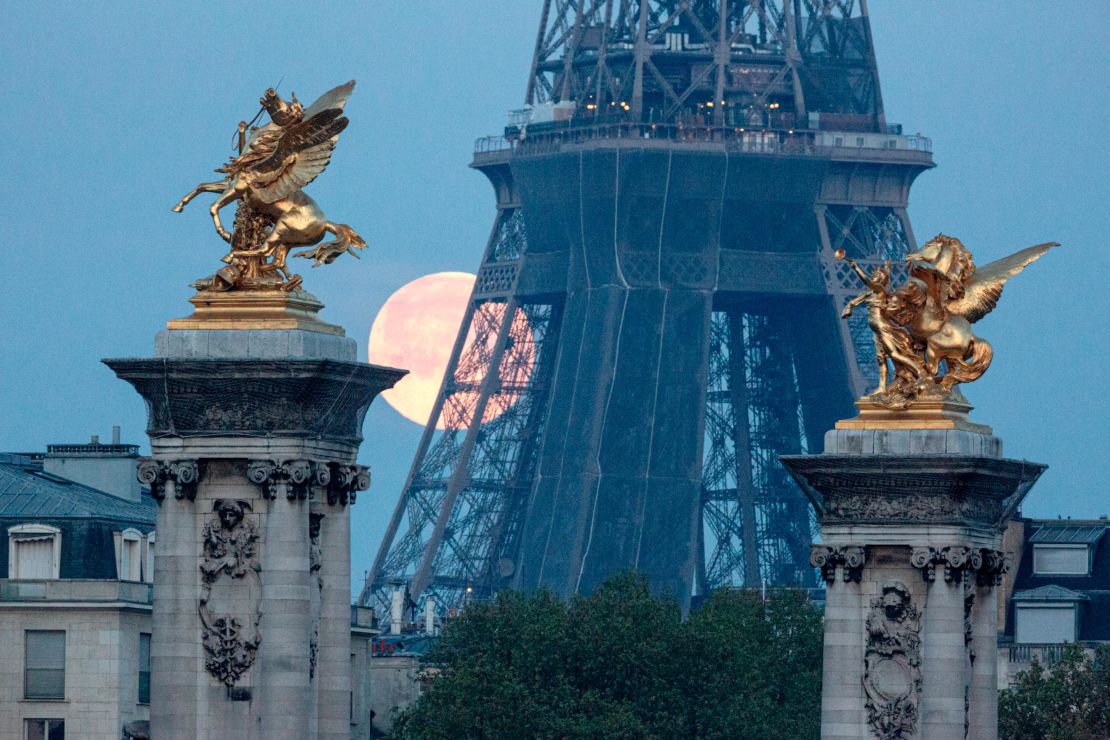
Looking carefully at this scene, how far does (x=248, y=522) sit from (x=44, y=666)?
114ft

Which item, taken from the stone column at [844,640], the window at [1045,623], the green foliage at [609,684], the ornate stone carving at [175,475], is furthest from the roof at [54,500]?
the ornate stone carving at [175,475]

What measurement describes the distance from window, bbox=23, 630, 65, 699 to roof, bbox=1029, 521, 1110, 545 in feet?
135

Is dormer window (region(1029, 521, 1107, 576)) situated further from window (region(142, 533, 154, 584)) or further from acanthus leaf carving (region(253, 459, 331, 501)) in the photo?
acanthus leaf carving (region(253, 459, 331, 501))

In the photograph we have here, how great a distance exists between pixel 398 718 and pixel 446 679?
3507mm

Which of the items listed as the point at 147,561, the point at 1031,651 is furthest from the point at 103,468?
the point at 1031,651

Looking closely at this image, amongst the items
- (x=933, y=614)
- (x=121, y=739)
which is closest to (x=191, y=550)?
(x=933, y=614)

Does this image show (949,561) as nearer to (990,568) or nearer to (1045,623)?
(990,568)

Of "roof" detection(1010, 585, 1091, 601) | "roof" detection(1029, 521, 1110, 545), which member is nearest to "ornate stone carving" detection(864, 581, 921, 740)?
"roof" detection(1010, 585, 1091, 601)

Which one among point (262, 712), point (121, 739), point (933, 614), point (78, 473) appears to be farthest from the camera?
point (78, 473)

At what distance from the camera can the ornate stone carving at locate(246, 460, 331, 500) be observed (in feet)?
269

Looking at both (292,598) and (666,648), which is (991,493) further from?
(666,648)

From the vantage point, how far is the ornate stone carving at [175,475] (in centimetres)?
8231

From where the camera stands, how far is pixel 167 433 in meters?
82.6

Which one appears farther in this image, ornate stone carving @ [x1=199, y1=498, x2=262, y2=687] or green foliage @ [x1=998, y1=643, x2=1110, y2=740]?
green foliage @ [x1=998, y1=643, x2=1110, y2=740]
